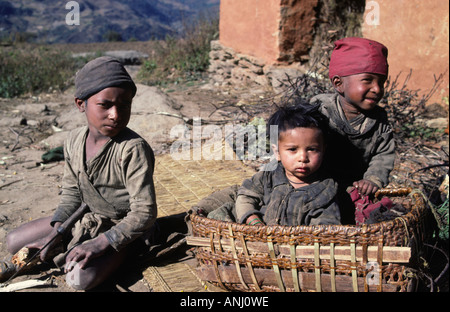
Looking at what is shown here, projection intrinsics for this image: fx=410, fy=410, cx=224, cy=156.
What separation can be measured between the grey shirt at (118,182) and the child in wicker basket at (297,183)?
34cm

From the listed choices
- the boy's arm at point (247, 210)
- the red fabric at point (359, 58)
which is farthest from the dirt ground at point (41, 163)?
the red fabric at point (359, 58)

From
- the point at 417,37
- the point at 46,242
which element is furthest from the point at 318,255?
the point at 417,37

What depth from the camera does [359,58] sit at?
2385mm

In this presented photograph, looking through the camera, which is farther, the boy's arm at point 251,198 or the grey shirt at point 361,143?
the grey shirt at point 361,143

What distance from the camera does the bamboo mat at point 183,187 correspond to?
93.5 inches

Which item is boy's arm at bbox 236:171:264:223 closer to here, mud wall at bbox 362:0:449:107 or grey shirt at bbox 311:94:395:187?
grey shirt at bbox 311:94:395:187

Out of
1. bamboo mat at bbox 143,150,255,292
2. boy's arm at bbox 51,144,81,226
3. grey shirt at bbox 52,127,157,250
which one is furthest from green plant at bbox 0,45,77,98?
grey shirt at bbox 52,127,157,250

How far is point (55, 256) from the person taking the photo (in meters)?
2.46

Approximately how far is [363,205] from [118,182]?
1451 millimetres

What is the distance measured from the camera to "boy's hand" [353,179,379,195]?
242 centimetres

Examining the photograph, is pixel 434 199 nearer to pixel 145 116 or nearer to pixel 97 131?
pixel 97 131

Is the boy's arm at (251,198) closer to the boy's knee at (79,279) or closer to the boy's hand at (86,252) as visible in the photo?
the boy's hand at (86,252)

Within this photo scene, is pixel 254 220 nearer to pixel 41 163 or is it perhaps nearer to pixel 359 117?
pixel 359 117

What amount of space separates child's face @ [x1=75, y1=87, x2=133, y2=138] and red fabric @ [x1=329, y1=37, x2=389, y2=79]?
50.3 inches
